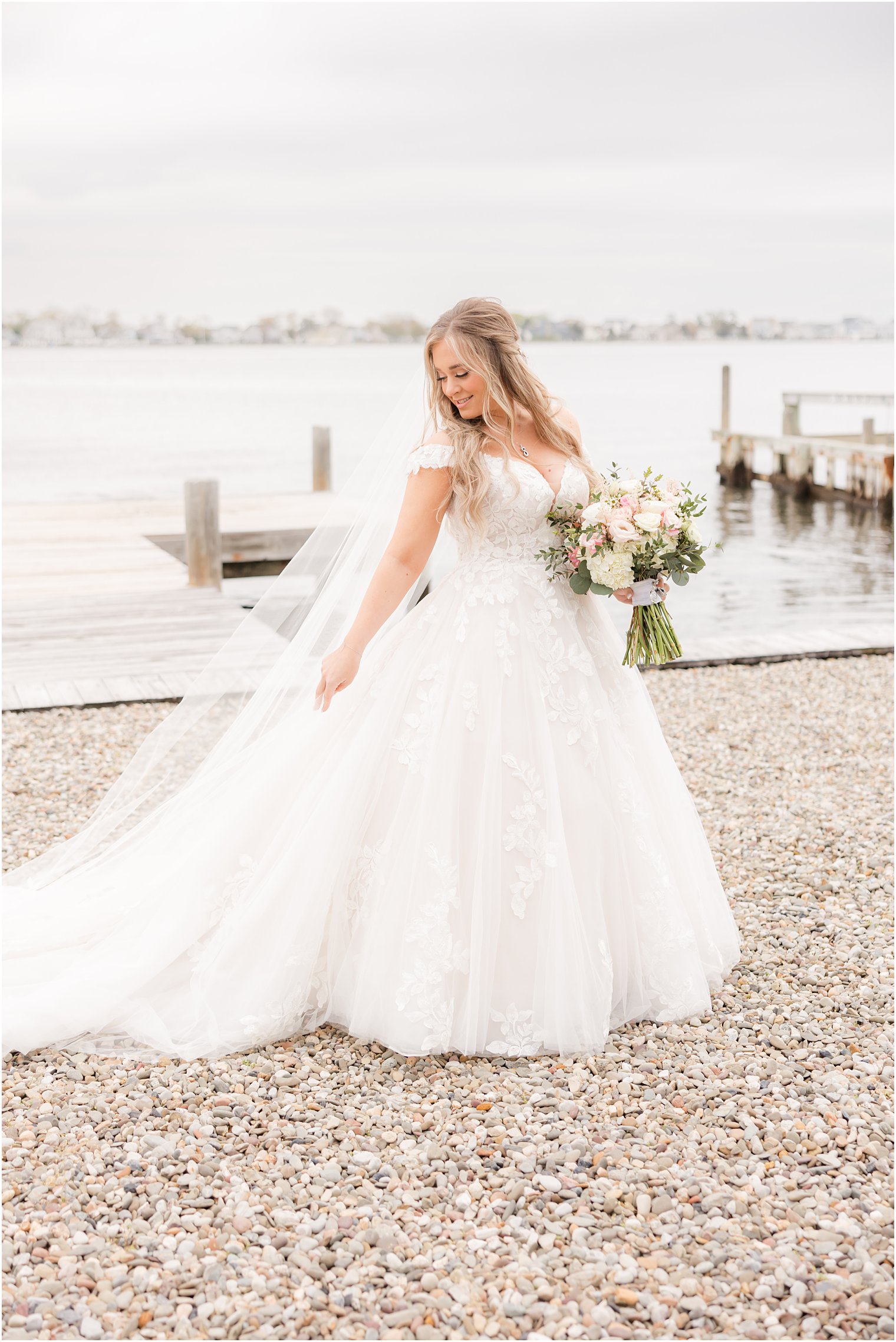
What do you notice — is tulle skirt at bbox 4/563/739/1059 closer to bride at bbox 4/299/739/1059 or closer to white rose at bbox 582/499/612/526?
bride at bbox 4/299/739/1059

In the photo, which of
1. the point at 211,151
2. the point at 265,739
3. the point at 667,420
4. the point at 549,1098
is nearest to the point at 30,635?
the point at 265,739

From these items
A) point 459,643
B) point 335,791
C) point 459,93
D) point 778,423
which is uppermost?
point 459,93

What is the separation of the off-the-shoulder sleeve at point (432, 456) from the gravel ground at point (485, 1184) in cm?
168

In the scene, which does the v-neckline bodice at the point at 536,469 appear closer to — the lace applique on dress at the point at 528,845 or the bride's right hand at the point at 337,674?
the bride's right hand at the point at 337,674

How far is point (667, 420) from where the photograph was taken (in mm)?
52875

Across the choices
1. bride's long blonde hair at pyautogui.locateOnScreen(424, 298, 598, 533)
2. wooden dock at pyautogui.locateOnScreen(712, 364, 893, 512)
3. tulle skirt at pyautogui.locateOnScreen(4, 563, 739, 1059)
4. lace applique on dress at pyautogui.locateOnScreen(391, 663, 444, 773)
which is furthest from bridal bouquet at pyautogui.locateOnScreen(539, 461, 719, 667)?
wooden dock at pyautogui.locateOnScreen(712, 364, 893, 512)

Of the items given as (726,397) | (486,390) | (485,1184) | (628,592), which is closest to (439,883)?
(485,1184)

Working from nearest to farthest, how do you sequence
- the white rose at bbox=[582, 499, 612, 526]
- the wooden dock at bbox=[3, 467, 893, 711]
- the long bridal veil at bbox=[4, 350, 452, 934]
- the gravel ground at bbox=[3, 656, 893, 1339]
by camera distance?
the gravel ground at bbox=[3, 656, 893, 1339], the white rose at bbox=[582, 499, 612, 526], the long bridal veil at bbox=[4, 350, 452, 934], the wooden dock at bbox=[3, 467, 893, 711]

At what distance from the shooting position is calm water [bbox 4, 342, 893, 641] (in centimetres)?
1775

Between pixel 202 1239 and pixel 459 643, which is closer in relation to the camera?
pixel 202 1239

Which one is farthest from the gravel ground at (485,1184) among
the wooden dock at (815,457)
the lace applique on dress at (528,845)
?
the wooden dock at (815,457)

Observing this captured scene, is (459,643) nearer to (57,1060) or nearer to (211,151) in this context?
(57,1060)

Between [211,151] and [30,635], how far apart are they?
6201 centimetres

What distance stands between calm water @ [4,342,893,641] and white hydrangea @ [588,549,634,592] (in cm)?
74
